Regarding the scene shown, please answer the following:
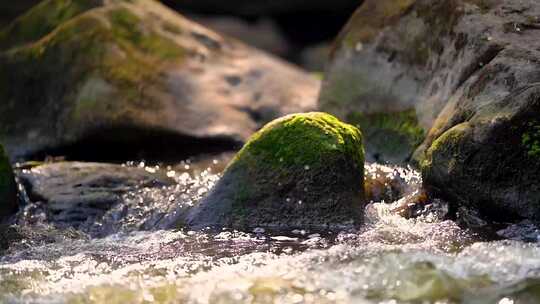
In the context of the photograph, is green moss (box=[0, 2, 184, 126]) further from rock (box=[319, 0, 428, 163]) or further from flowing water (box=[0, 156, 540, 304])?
flowing water (box=[0, 156, 540, 304])

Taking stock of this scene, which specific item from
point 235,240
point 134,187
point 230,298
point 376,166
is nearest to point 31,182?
point 134,187

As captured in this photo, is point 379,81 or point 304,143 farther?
point 379,81

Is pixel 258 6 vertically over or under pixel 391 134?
under

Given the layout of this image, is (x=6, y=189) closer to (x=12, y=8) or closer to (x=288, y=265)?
(x=288, y=265)

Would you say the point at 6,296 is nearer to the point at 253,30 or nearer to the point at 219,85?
the point at 219,85

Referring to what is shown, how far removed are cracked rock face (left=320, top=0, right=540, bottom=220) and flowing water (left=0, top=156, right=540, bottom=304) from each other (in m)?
0.35

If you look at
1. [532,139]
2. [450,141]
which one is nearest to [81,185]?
[450,141]

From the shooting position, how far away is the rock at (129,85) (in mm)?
9633

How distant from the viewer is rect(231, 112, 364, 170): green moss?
6.30 m

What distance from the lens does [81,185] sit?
25.2ft

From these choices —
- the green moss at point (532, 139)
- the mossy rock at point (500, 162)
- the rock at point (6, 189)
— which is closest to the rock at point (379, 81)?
the mossy rock at point (500, 162)

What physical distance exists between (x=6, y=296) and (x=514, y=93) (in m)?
4.03

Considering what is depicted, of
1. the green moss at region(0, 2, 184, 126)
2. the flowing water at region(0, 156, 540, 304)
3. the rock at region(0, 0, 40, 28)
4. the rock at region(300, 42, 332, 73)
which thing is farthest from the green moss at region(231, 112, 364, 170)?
the rock at region(0, 0, 40, 28)

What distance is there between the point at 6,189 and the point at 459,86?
4524 mm
